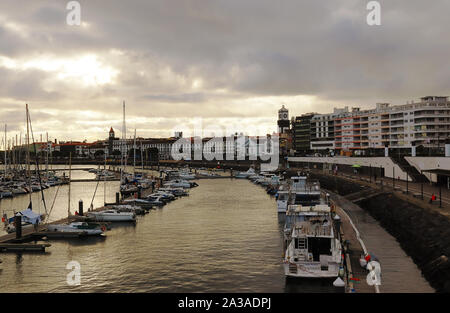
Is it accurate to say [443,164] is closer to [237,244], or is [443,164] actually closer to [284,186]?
[284,186]

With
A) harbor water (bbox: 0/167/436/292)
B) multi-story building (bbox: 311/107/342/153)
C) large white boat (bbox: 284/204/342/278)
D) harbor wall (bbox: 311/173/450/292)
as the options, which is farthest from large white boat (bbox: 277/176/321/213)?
multi-story building (bbox: 311/107/342/153)

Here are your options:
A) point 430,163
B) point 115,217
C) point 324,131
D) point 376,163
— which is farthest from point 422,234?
point 324,131

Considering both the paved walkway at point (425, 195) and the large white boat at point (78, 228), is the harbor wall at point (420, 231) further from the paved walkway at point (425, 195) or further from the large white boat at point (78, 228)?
the large white boat at point (78, 228)

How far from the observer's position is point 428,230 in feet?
121

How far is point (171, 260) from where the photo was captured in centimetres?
3769

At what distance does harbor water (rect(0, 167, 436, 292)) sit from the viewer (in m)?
31.1

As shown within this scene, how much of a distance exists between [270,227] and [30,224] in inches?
1198

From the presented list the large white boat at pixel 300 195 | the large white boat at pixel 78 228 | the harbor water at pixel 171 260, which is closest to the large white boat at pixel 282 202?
the large white boat at pixel 300 195

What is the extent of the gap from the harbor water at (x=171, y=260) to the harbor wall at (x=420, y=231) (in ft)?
6.46

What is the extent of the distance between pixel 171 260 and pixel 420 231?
2330 cm

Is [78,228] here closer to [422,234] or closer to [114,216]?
[114,216]

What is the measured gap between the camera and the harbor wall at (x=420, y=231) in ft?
95.5
